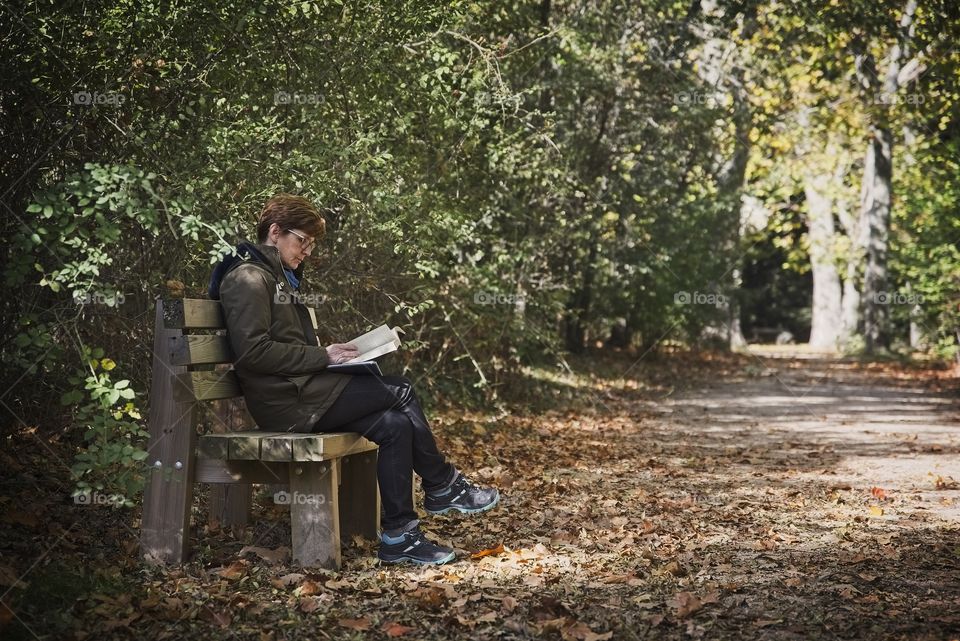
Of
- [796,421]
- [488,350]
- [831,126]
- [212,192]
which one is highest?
[831,126]

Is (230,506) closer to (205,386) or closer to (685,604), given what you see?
(205,386)

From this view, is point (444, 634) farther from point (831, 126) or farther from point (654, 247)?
point (831, 126)

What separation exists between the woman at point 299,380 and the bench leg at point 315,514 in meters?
0.27

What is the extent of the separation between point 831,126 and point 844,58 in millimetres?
2911

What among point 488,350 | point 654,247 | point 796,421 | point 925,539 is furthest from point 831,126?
point 925,539

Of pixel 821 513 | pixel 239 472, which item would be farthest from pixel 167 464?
pixel 821 513

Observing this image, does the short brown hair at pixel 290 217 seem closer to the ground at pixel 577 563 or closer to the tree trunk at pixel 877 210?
the ground at pixel 577 563

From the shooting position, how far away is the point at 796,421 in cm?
1180

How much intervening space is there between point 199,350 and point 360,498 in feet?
4.21

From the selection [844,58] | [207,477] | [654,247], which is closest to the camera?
[207,477]

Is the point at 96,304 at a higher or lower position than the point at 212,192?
lower

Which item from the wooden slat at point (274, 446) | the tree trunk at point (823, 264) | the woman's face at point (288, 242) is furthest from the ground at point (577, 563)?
the tree trunk at point (823, 264)

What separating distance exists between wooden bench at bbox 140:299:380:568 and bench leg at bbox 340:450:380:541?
1.77ft

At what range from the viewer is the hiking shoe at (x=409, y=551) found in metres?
4.82
